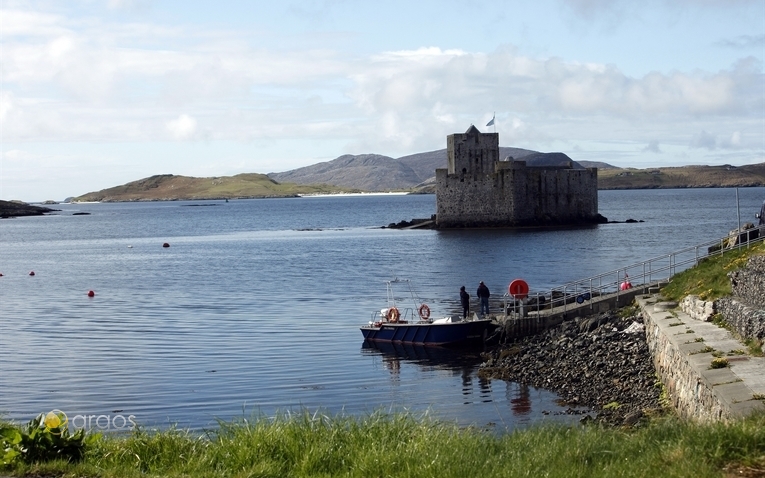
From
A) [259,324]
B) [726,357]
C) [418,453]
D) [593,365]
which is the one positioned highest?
[418,453]

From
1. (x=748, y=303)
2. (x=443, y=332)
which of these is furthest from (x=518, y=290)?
(x=748, y=303)

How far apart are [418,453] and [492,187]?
68476mm

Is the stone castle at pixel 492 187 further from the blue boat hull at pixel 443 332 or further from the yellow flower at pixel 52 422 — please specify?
the yellow flower at pixel 52 422

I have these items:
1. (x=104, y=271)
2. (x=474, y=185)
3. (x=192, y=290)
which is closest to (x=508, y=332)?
(x=192, y=290)

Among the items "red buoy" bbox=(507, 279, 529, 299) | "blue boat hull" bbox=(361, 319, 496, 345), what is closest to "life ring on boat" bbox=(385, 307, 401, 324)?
"blue boat hull" bbox=(361, 319, 496, 345)

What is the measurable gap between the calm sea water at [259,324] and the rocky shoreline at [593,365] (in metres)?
0.73

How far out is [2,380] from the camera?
839 inches

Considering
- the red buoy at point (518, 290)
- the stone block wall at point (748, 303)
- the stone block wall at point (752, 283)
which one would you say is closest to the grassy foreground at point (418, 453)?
the stone block wall at point (748, 303)

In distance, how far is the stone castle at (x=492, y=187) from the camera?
7612 cm

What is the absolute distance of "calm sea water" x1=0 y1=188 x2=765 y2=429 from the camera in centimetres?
1883

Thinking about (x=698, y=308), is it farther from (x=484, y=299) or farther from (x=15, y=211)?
(x=15, y=211)

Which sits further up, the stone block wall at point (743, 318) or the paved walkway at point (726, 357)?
the stone block wall at point (743, 318)

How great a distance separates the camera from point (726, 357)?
14000mm

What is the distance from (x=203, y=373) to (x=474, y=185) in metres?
56.5
